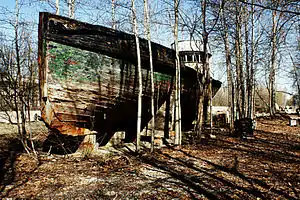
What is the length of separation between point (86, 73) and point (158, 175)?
307cm

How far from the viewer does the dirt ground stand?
389cm

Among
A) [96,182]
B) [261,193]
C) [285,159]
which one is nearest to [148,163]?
[96,182]

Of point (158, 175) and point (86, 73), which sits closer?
point (158, 175)

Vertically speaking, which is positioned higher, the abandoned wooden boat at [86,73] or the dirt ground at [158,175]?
the abandoned wooden boat at [86,73]

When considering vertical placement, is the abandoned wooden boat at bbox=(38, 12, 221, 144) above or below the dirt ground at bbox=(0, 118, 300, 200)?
above

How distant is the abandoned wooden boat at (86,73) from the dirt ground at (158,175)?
3.87 ft

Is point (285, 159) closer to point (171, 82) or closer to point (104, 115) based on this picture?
point (171, 82)

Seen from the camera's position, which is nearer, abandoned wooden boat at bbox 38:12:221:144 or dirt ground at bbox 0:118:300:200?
dirt ground at bbox 0:118:300:200

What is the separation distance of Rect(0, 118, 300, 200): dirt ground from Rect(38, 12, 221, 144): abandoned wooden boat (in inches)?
46.4

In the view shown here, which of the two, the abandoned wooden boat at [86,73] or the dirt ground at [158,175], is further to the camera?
the abandoned wooden boat at [86,73]

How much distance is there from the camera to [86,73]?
6195 mm

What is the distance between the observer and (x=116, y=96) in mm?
6945

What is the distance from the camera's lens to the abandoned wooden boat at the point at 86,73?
5.74 metres

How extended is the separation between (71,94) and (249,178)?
4.34 meters
